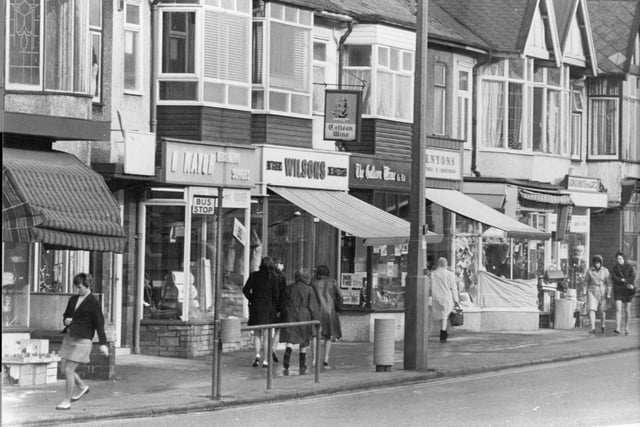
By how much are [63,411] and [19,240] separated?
4250mm

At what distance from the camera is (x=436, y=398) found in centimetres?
2019

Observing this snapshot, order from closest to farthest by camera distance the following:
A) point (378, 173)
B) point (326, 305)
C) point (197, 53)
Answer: point (326, 305)
point (197, 53)
point (378, 173)

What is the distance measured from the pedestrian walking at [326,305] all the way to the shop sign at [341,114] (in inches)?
227

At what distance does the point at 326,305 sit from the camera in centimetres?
2450

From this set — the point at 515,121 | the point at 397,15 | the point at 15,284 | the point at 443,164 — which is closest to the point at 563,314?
the point at 515,121

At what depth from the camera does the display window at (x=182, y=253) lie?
2675 centimetres

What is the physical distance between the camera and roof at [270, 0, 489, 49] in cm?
3145

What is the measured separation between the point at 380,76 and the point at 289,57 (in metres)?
3.60

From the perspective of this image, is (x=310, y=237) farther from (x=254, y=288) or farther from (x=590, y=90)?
(x=590, y=90)

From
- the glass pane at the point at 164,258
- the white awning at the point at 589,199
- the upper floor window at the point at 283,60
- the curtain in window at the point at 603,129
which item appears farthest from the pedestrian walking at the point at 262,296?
the curtain in window at the point at 603,129

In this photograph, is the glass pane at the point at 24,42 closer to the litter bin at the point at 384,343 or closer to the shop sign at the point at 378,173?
the litter bin at the point at 384,343

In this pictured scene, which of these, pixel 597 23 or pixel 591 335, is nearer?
pixel 591 335

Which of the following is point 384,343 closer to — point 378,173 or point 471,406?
point 471,406

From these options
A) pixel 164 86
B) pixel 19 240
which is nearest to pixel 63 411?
pixel 19 240
